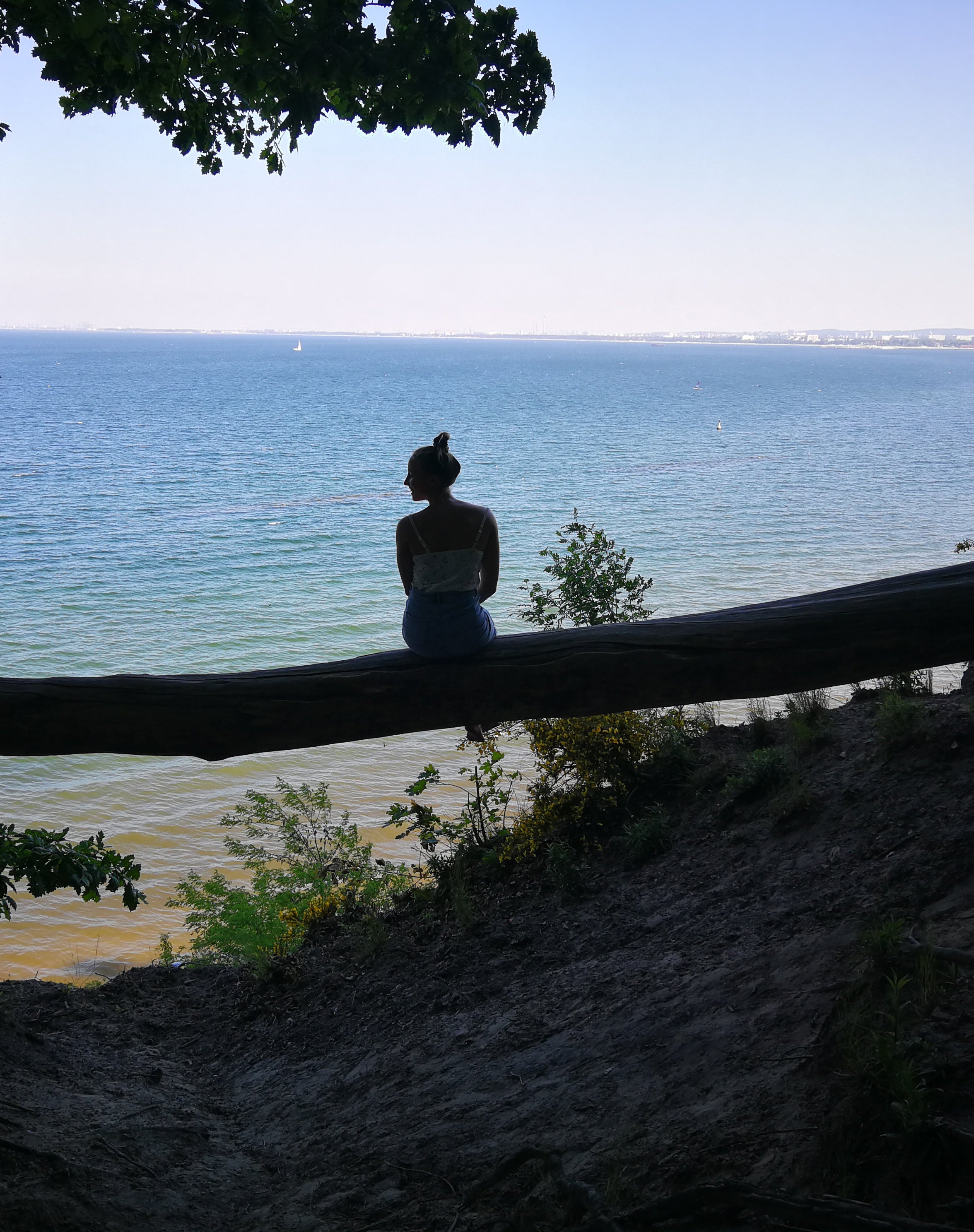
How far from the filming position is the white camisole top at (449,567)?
4.40 metres

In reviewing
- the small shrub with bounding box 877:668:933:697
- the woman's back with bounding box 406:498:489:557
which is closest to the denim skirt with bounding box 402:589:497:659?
the woman's back with bounding box 406:498:489:557

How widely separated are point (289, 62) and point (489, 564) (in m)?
2.40

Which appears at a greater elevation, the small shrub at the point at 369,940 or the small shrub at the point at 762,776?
the small shrub at the point at 762,776

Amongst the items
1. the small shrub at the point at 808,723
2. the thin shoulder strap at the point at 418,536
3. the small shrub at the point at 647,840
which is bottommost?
the small shrub at the point at 647,840

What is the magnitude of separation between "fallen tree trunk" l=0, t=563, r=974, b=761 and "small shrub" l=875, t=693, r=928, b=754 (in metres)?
2.54

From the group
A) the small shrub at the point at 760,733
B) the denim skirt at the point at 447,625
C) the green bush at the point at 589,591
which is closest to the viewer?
the denim skirt at the point at 447,625

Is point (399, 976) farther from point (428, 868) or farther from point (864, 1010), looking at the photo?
point (864, 1010)

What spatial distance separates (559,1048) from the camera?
181 inches

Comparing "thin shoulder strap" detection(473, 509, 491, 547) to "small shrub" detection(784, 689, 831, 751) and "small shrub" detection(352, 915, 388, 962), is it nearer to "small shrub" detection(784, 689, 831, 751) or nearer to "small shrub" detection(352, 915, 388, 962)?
"small shrub" detection(784, 689, 831, 751)

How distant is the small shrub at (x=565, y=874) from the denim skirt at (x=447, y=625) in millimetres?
2963

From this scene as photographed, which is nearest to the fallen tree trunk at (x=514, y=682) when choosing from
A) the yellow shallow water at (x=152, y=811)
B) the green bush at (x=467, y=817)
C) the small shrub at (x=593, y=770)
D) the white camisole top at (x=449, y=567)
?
the white camisole top at (x=449, y=567)

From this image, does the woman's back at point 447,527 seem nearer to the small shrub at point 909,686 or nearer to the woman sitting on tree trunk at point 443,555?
the woman sitting on tree trunk at point 443,555

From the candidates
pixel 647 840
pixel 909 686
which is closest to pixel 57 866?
pixel 647 840

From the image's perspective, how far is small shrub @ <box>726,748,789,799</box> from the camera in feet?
21.7
